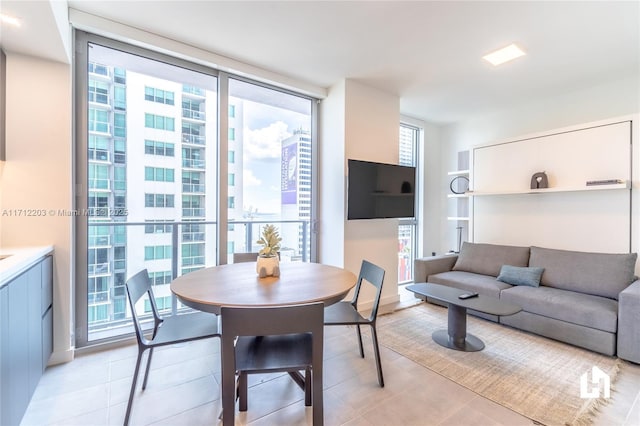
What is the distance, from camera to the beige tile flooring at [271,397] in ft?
5.58

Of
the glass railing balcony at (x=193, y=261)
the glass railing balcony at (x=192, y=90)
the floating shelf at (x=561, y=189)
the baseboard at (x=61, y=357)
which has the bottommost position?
the baseboard at (x=61, y=357)

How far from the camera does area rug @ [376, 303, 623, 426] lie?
6.00 feet

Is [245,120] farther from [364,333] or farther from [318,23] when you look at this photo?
[364,333]

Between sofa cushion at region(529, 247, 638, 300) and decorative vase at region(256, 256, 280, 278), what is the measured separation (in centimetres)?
311

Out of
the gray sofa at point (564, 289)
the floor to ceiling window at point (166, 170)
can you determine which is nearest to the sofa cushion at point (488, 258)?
the gray sofa at point (564, 289)

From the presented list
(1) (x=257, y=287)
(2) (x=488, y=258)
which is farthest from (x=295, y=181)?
(2) (x=488, y=258)

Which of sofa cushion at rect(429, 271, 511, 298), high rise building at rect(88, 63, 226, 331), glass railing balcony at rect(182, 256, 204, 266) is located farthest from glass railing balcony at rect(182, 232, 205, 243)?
sofa cushion at rect(429, 271, 511, 298)

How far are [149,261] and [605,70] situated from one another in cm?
535

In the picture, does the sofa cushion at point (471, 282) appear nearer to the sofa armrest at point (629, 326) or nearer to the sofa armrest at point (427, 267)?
the sofa armrest at point (427, 267)

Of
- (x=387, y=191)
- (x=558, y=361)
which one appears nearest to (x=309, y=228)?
(x=387, y=191)

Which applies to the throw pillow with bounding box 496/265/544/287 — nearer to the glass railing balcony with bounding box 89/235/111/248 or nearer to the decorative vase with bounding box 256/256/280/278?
the decorative vase with bounding box 256/256/280/278

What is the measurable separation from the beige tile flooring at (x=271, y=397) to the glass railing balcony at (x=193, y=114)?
7.82 ft

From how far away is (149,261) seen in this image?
10.1ft

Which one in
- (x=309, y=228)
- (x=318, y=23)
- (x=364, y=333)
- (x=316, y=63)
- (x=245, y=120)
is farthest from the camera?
(x=309, y=228)
